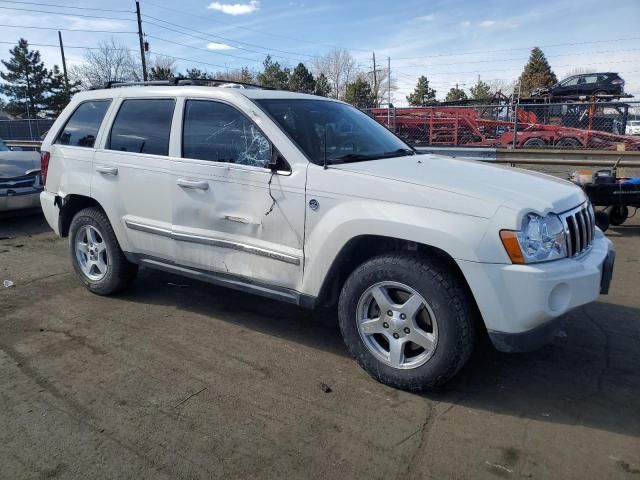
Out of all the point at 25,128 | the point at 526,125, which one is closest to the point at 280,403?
the point at 526,125

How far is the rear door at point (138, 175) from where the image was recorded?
4266 millimetres

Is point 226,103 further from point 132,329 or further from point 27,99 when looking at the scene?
point 27,99

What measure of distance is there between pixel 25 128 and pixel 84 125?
24943mm

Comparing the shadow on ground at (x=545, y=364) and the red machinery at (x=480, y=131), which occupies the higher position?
the red machinery at (x=480, y=131)

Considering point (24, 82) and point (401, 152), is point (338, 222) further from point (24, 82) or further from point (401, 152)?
point (24, 82)

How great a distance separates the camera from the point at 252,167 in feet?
12.1

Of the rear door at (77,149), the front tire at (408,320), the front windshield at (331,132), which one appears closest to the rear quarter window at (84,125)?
the rear door at (77,149)

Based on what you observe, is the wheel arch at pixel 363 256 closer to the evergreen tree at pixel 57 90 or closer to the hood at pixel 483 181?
the hood at pixel 483 181

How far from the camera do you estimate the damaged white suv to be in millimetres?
2875

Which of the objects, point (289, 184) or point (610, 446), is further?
point (289, 184)

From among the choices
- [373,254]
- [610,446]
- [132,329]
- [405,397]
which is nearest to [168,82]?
[132,329]

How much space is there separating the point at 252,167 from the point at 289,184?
0.36 meters

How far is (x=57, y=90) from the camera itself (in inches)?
2040

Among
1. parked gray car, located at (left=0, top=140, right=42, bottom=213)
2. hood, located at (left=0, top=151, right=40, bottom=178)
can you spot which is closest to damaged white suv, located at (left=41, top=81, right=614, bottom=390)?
parked gray car, located at (left=0, top=140, right=42, bottom=213)
